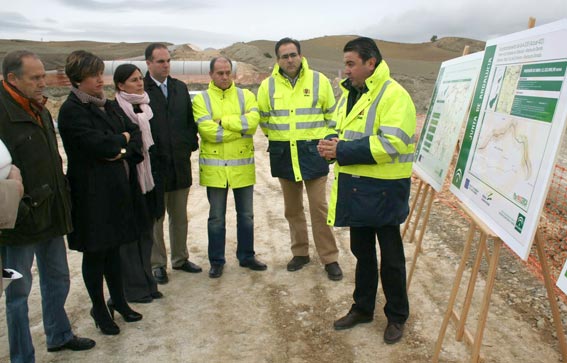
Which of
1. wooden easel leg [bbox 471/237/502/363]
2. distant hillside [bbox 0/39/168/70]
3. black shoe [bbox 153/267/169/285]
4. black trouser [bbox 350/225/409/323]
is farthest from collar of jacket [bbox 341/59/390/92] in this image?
distant hillside [bbox 0/39/168/70]

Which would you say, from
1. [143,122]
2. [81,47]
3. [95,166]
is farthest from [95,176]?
[81,47]

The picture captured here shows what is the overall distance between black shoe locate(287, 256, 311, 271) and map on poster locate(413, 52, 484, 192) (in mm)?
1472

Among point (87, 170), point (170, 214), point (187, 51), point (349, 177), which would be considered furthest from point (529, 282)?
point (187, 51)

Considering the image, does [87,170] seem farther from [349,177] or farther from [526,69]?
[526,69]

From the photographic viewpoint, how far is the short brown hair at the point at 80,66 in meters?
3.12

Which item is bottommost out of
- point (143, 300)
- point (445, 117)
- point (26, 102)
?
point (143, 300)

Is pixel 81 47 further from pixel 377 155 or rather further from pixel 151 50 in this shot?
pixel 377 155

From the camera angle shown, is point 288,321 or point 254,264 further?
point 254,264

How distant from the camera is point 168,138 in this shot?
4223mm

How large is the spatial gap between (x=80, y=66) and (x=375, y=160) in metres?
2.05

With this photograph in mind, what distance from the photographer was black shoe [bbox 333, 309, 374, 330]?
362cm

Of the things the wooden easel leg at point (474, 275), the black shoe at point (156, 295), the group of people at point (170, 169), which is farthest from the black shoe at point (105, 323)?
the wooden easel leg at point (474, 275)

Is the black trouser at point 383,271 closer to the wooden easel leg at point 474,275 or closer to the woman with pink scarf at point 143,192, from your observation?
the wooden easel leg at point 474,275

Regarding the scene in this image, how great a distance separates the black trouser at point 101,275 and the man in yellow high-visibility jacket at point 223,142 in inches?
44.5
